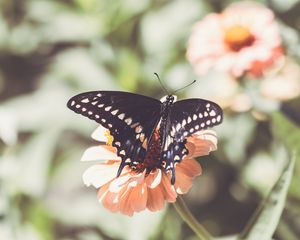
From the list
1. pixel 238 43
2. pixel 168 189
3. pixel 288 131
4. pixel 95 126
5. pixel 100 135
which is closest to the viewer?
pixel 168 189

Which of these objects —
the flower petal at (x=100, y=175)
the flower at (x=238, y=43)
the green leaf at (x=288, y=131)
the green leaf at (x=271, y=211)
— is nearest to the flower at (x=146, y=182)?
the flower petal at (x=100, y=175)

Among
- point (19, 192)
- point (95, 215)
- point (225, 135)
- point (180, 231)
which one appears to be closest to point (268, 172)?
point (225, 135)

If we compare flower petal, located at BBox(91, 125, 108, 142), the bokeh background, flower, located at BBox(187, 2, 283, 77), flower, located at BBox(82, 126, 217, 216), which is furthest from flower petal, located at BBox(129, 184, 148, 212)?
flower, located at BBox(187, 2, 283, 77)

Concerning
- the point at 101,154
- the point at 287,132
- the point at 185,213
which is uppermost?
the point at 101,154

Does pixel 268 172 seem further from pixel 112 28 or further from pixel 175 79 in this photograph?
pixel 112 28

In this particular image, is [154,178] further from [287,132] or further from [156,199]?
[287,132]

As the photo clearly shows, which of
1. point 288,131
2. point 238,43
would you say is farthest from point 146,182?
point 238,43

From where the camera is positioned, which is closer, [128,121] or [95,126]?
[128,121]
